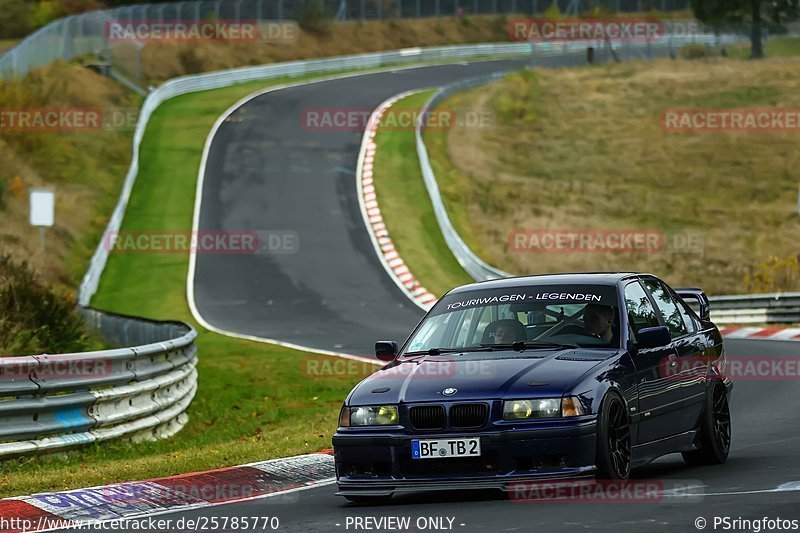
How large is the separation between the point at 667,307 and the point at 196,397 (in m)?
9.74

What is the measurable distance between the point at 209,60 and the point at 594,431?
6169cm

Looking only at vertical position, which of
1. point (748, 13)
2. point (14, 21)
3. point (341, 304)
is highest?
point (14, 21)

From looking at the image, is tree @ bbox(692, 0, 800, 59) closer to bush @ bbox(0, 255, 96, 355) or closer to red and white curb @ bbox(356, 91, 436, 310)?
red and white curb @ bbox(356, 91, 436, 310)

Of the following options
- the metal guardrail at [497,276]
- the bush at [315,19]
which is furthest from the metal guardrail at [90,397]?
the bush at [315,19]

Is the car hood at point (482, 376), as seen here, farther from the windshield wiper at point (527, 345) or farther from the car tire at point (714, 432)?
the car tire at point (714, 432)

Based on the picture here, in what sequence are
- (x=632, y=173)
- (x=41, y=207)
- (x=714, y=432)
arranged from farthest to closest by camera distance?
1. (x=632, y=173)
2. (x=41, y=207)
3. (x=714, y=432)

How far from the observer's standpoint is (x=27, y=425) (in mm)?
11969

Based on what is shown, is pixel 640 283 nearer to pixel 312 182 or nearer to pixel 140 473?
pixel 140 473

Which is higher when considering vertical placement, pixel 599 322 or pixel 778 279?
pixel 599 322

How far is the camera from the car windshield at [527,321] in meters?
9.77

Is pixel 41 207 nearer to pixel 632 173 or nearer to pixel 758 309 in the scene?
pixel 758 309

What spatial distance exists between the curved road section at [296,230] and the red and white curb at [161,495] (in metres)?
13.4

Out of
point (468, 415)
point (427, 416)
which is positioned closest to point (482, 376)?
point (468, 415)

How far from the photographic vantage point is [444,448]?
8703mm
